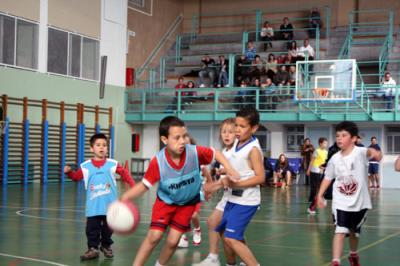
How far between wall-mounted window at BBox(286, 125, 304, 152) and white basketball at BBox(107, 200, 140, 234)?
2479cm

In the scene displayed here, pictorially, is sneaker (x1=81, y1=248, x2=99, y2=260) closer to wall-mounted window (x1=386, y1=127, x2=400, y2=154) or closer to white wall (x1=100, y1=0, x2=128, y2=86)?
wall-mounted window (x1=386, y1=127, x2=400, y2=154)

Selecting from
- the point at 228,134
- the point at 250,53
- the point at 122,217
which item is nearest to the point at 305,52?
the point at 250,53

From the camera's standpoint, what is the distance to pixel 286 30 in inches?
1347

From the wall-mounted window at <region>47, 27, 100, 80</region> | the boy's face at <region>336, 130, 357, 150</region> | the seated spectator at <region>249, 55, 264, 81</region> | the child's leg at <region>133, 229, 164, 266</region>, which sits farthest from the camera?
the seated spectator at <region>249, 55, 264, 81</region>

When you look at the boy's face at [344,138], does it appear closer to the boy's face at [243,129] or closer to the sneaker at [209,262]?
the boy's face at [243,129]

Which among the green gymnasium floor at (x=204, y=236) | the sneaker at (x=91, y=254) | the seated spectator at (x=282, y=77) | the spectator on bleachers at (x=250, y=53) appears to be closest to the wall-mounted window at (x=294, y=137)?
the seated spectator at (x=282, y=77)

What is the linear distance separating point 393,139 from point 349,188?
73.5 feet

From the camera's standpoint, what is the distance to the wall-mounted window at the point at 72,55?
28.1 m

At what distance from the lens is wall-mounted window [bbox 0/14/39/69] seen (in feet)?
84.1

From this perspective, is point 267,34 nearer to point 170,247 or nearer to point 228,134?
point 228,134

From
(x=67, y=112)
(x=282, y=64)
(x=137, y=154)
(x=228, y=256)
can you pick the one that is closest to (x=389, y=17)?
(x=282, y=64)

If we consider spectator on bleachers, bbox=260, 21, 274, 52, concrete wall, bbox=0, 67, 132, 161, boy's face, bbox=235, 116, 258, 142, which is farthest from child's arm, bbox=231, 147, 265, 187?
spectator on bleachers, bbox=260, 21, 274, 52

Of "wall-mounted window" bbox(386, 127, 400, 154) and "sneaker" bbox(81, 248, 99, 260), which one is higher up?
"wall-mounted window" bbox(386, 127, 400, 154)

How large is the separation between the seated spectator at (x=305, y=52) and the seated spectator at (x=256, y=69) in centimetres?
175
